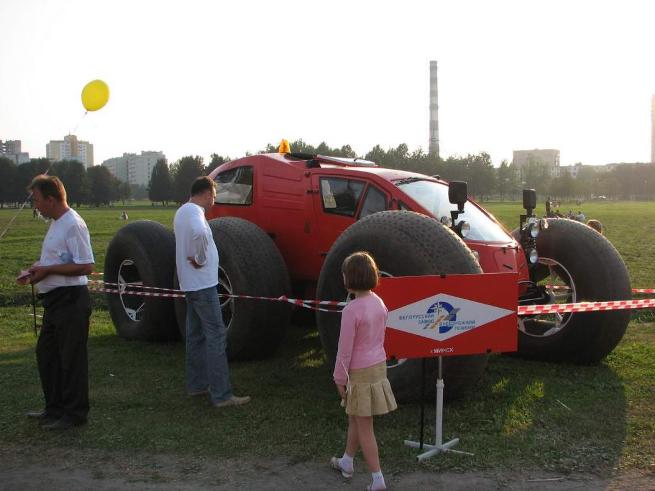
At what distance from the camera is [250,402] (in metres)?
6.14

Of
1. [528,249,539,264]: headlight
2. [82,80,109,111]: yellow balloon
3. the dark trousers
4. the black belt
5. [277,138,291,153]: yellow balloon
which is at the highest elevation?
[82,80,109,111]: yellow balloon

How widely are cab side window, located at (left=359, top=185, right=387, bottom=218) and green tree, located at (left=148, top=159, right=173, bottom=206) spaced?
10832 cm

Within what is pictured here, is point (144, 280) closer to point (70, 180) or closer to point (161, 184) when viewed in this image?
point (70, 180)

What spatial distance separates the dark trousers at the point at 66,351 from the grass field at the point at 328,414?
208 mm

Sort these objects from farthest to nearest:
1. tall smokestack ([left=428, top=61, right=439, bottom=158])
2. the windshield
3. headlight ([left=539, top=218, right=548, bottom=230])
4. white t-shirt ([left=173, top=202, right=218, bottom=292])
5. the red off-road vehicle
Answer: tall smokestack ([left=428, top=61, right=439, bottom=158]) → headlight ([left=539, top=218, right=548, bottom=230]) → the windshield → the red off-road vehicle → white t-shirt ([left=173, top=202, right=218, bottom=292])

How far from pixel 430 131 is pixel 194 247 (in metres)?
121

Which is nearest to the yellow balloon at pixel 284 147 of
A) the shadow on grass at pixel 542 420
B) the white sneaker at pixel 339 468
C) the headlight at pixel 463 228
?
the headlight at pixel 463 228

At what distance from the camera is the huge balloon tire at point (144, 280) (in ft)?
28.4

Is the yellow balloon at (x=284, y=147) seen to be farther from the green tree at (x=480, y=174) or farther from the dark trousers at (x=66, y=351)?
the green tree at (x=480, y=174)

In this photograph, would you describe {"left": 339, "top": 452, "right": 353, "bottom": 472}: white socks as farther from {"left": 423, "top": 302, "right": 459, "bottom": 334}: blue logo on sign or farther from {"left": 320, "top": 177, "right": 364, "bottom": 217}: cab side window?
{"left": 320, "top": 177, "right": 364, "bottom": 217}: cab side window

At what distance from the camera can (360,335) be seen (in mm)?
4250

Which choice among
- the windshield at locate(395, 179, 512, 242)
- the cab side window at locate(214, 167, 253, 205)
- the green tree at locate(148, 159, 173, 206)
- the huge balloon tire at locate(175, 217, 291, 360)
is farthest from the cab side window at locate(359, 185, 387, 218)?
the green tree at locate(148, 159, 173, 206)

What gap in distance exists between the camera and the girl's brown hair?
420 centimetres

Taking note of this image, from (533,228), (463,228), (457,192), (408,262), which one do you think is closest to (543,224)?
(533,228)
